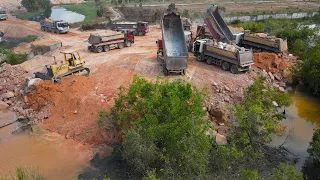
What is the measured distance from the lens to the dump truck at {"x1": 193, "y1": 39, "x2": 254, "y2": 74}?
19.6m

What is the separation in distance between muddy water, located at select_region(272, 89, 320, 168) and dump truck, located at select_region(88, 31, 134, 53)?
15099 millimetres

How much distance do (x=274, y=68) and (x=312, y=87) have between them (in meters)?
3.38

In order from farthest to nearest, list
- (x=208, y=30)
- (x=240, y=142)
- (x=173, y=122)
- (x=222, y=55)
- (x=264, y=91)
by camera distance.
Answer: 1. (x=208, y=30)
2. (x=222, y=55)
3. (x=264, y=91)
4. (x=240, y=142)
5. (x=173, y=122)

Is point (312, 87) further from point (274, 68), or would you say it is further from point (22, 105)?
point (22, 105)

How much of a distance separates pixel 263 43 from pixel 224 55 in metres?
5.70

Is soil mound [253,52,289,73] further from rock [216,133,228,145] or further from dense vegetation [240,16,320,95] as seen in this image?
rock [216,133,228,145]

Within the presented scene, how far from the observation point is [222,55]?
20.5m

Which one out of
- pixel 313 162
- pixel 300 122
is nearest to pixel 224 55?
pixel 300 122

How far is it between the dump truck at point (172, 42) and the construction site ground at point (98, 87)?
0.70 meters

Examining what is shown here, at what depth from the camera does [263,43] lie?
78.9ft

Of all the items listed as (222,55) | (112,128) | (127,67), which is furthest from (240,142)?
(127,67)

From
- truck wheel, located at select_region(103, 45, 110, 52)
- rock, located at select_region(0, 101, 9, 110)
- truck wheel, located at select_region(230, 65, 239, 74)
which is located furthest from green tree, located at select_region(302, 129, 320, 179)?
truck wheel, located at select_region(103, 45, 110, 52)

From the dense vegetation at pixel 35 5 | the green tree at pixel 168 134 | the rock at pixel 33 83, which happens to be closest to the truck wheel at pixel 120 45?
the rock at pixel 33 83

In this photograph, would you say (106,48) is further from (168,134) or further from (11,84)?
(168,134)
